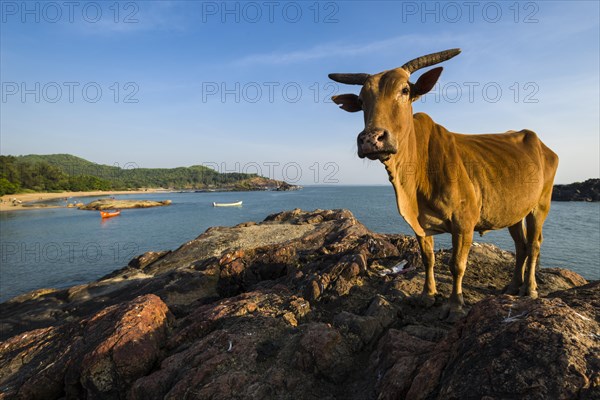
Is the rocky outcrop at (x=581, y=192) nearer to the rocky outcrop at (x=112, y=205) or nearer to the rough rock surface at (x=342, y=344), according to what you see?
the rough rock surface at (x=342, y=344)

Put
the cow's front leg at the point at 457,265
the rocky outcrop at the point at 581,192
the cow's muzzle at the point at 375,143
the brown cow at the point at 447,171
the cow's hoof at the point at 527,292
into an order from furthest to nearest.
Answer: the rocky outcrop at the point at 581,192 < the cow's hoof at the point at 527,292 < the cow's front leg at the point at 457,265 < the brown cow at the point at 447,171 < the cow's muzzle at the point at 375,143

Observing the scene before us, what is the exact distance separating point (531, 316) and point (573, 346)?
1.17ft

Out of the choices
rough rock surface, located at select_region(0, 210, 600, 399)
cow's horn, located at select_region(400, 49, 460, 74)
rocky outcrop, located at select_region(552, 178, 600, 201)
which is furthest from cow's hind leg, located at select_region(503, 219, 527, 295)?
rocky outcrop, located at select_region(552, 178, 600, 201)

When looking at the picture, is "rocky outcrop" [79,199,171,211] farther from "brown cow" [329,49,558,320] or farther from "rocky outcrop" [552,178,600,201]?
"rocky outcrop" [552,178,600,201]

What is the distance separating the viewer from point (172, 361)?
4211mm

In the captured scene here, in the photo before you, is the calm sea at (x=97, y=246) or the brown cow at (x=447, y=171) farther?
the calm sea at (x=97, y=246)

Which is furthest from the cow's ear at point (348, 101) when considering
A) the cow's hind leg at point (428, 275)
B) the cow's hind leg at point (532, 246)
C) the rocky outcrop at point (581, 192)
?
the rocky outcrop at point (581, 192)

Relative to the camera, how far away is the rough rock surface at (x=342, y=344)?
6.79ft

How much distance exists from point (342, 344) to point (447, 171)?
3.10 metres

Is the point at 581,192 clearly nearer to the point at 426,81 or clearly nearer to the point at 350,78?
the point at 426,81

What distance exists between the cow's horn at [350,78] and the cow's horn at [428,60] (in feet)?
1.95

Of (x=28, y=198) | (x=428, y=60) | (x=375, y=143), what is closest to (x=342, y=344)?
(x=375, y=143)

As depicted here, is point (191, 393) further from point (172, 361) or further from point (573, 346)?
point (573, 346)

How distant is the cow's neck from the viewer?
4.57 metres
